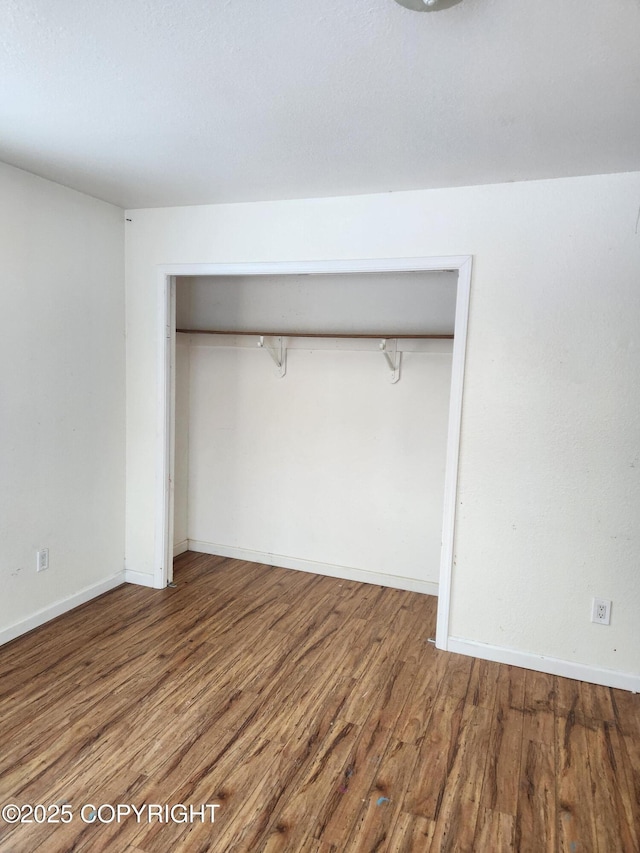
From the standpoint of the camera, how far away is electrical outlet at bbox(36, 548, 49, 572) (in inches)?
121

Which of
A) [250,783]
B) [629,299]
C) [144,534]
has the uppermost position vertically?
[629,299]

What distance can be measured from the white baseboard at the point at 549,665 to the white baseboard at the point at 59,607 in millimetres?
2148

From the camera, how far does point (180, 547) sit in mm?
4316

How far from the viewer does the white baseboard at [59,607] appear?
9.61 ft

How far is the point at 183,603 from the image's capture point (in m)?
3.46

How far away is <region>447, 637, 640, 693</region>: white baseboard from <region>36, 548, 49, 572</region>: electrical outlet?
225 cm

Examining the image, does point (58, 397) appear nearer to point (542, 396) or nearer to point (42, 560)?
point (42, 560)

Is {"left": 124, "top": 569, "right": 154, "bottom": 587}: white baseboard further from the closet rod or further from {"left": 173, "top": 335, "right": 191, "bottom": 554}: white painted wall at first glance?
the closet rod

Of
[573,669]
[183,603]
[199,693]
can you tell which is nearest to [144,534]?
[183,603]

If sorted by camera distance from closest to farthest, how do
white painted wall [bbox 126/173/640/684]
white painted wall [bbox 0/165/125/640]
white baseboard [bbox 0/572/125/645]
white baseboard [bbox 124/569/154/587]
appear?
white painted wall [bbox 126/173/640/684], white painted wall [bbox 0/165/125/640], white baseboard [bbox 0/572/125/645], white baseboard [bbox 124/569/154/587]

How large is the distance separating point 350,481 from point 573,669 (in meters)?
1.72

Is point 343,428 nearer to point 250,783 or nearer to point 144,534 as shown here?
point 144,534

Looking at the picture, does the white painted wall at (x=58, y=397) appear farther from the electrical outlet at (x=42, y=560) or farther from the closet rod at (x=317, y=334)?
the closet rod at (x=317, y=334)

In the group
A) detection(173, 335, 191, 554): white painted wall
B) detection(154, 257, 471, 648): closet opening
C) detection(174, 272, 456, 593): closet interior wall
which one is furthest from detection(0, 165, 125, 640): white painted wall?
detection(174, 272, 456, 593): closet interior wall
